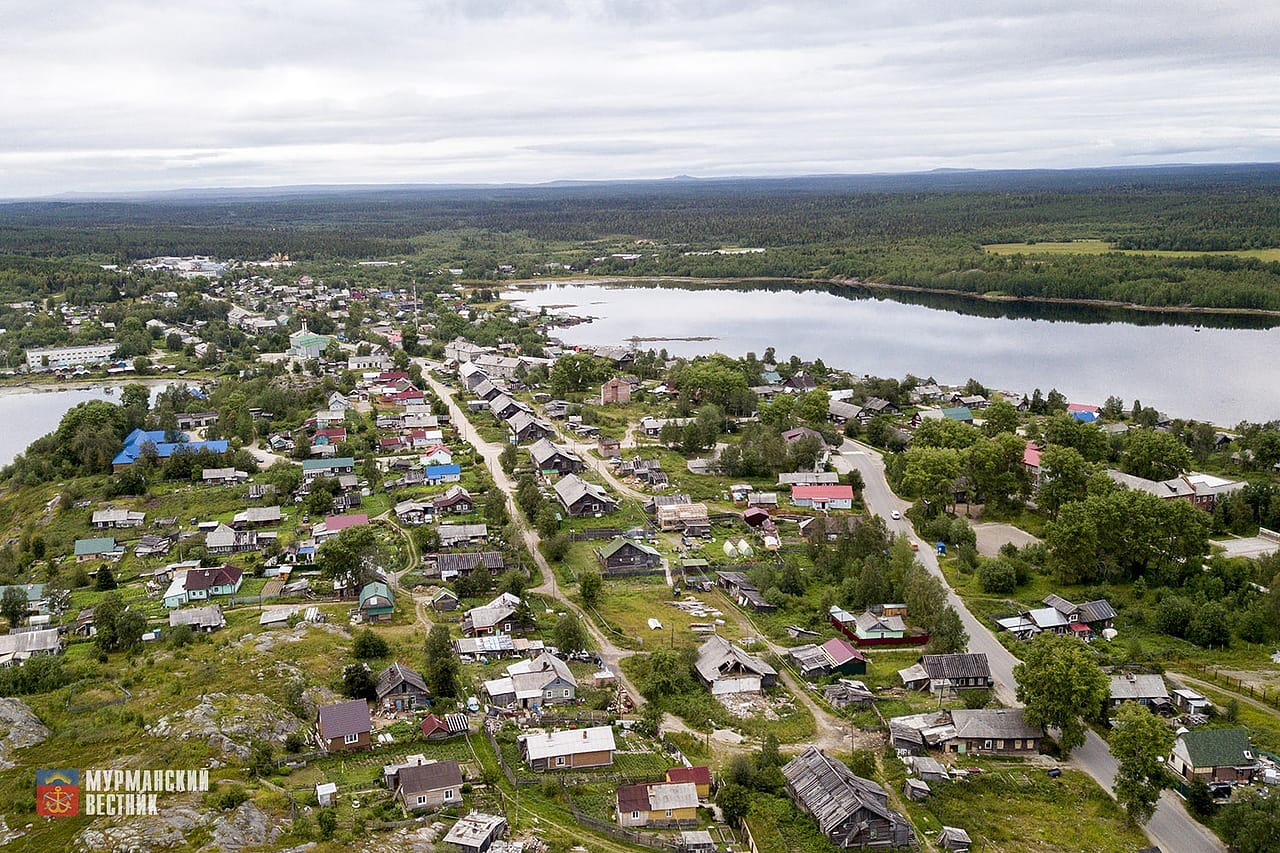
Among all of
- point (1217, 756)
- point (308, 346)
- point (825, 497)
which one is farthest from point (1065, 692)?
point (308, 346)

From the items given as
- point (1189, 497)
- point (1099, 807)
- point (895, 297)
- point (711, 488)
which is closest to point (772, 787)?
point (1099, 807)

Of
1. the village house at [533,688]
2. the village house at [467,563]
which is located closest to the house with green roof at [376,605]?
the village house at [467,563]

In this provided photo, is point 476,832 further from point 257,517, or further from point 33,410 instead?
point 33,410

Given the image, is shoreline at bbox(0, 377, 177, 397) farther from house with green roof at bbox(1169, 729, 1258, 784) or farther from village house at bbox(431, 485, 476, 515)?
house with green roof at bbox(1169, 729, 1258, 784)

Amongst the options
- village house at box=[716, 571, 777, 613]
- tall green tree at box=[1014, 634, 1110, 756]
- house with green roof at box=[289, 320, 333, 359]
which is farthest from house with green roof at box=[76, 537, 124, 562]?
house with green roof at box=[289, 320, 333, 359]

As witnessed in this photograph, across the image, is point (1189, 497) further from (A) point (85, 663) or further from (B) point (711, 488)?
(A) point (85, 663)
